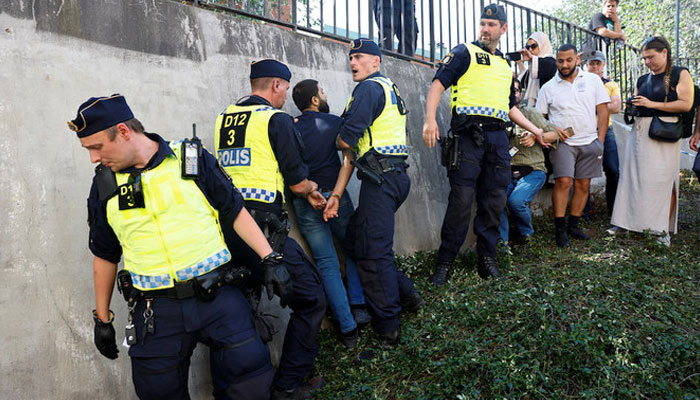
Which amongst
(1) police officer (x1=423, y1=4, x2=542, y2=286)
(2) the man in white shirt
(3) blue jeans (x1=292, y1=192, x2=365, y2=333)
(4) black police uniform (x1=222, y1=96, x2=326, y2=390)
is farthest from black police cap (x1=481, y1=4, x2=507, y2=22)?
(4) black police uniform (x1=222, y1=96, x2=326, y2=390)

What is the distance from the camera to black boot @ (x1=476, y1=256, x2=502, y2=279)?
15.6 feet

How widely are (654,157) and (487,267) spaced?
2.67 m

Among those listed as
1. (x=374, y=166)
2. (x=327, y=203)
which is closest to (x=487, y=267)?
(x=374, y=166)

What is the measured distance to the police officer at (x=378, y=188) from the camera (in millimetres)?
3830

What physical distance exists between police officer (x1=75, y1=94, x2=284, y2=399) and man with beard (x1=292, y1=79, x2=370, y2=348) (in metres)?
1.43

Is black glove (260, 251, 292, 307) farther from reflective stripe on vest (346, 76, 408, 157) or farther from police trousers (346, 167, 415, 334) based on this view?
reflective stripe on vest (346, 76, 408, 157)

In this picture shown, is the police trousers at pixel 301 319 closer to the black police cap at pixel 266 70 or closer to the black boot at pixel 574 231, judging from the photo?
the black police cap at pixel 266 70

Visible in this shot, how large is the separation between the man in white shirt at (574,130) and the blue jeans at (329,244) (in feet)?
9.21

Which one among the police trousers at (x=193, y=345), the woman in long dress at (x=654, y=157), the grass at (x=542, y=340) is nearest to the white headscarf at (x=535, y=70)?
the woman in long dress at (x=654, y=157)

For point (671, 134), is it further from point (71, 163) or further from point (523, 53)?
point (71, 163)

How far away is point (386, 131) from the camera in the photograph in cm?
398

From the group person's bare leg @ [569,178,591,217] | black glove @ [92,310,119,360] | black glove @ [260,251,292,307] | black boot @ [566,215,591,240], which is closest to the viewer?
black glove @ [92,310,119,360]

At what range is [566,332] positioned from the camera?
345 cm

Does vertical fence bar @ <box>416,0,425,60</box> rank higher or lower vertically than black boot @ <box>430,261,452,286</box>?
higher
